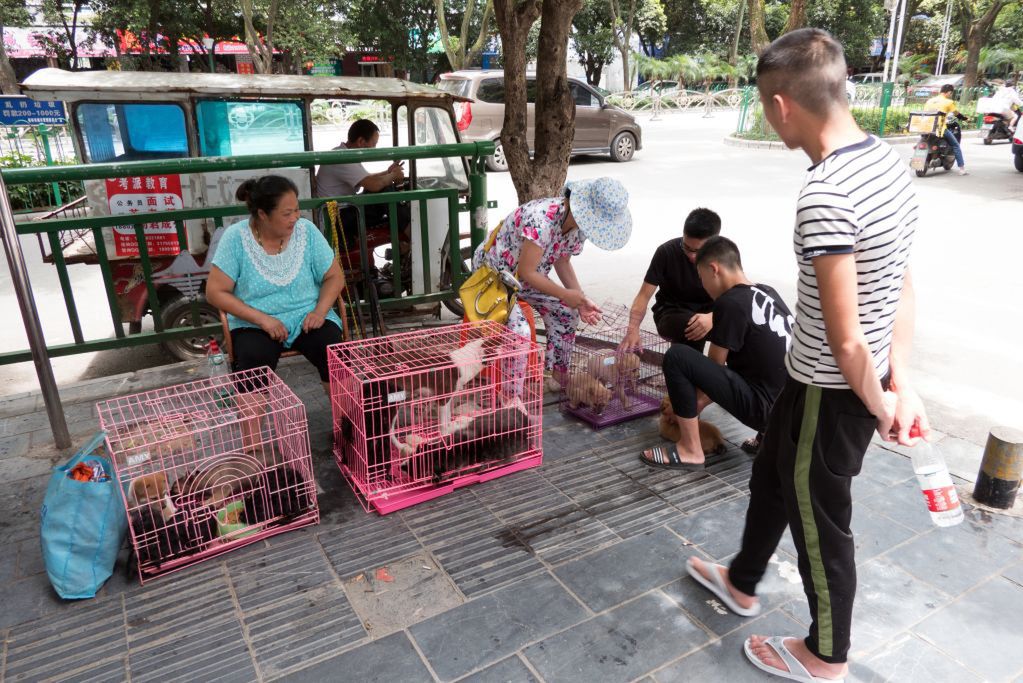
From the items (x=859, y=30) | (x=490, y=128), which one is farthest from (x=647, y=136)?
(x=859, y=30)

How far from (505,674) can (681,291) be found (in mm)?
2523

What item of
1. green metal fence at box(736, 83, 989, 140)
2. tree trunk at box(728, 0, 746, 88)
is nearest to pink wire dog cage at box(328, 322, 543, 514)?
green metal fence at box(736, 83, 989, 140)

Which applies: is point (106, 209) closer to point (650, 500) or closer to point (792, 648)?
point (650, 500)

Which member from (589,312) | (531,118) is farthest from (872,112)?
(589,312)

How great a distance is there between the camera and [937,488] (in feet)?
6.45

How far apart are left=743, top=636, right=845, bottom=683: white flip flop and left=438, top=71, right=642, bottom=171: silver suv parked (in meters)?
10.6

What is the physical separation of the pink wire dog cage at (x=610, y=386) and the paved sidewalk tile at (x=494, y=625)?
1.41 metres

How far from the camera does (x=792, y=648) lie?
86.2 inches

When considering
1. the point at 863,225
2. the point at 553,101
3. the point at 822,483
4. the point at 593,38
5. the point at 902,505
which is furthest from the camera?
the point at 593,38

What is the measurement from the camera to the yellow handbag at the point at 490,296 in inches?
150

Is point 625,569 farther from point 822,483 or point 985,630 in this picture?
point 985,630

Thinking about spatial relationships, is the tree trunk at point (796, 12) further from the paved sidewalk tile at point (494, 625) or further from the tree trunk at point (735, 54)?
the tree trunk at point (735, 54)

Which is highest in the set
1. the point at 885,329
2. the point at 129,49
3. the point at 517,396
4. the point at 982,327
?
the point at 129,49

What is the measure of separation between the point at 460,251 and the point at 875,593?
11.4 ft
